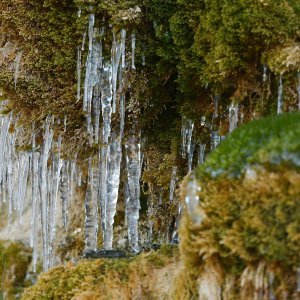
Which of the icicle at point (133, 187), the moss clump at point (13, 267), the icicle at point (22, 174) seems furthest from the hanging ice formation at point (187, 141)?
the moss clump at point (13, 267)

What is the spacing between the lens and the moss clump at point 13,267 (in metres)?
8.38

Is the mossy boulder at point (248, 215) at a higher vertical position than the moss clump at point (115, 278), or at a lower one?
higher

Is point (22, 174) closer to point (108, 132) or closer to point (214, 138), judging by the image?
point (108, 132)

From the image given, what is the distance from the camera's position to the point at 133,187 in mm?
4898

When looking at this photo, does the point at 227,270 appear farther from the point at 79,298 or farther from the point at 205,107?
the point at 205,107

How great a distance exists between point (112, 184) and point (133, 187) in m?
0.21

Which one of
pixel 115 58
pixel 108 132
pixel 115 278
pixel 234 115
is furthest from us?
pixel 108 132

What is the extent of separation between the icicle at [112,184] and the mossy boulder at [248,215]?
188cm

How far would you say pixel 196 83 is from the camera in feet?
14.2

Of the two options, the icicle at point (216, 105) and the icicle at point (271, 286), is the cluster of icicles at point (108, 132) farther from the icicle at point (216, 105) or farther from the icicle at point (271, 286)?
the icicle at point (271, 286)

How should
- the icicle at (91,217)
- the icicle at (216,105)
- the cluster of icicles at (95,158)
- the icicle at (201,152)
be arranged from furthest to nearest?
the icicle at (91,217) → the icicle at (201,152) → the cluster of icicles at (95,158) → the icicle at (216,105)

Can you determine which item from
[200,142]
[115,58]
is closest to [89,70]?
[115,58]

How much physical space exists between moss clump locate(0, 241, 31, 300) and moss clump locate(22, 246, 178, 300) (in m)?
4.83

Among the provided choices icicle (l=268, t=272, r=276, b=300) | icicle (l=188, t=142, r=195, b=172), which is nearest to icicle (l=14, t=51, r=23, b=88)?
icicle (l=188, t=142, r=195, b=172)
